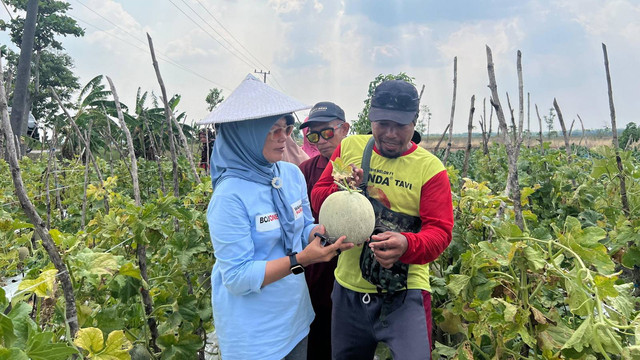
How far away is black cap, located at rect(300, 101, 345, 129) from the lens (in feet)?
9.10

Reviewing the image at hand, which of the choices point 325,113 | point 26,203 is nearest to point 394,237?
point 26,203

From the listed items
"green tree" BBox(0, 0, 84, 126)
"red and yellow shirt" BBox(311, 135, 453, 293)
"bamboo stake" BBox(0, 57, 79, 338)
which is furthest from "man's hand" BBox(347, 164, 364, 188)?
"green tree" BBox(0, 0, 84, 126)

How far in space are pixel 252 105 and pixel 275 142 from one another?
18 cm

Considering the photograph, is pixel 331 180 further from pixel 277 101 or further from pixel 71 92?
pixel 71 92

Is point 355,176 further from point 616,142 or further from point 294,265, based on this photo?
point 616,142

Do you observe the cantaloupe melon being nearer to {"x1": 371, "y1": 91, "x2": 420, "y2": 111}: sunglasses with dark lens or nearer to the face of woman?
the face of woman

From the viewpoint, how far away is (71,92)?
2880cm

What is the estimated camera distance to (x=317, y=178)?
2.72m

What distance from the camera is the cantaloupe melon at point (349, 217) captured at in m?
1.60

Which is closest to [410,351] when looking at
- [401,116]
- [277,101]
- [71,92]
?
[401,116]

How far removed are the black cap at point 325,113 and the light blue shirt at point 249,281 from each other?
1.12 m

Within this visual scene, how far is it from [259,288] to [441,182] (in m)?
0.96

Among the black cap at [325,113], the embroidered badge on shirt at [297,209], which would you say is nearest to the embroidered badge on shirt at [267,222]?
the embroidered badge on shirt at [297,209]

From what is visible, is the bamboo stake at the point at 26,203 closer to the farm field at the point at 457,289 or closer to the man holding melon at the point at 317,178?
the farm field at the point at 457,289
